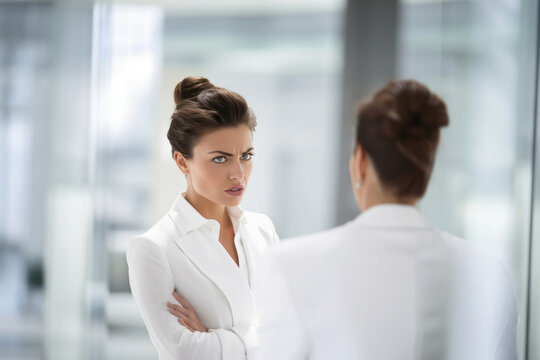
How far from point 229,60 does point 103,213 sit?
0.79m

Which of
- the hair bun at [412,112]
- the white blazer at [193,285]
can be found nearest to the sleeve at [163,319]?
the white blazer at [193,285]

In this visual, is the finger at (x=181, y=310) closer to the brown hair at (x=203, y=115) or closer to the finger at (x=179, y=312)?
the finger at (x=179, y=312)

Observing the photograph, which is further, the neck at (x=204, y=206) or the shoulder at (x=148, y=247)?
the neck at (x=204, y=206)

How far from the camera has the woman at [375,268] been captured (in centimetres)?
87

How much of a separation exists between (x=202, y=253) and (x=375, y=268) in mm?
476

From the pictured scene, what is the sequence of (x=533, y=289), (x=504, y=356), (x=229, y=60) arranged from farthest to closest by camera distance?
(x=229, y=60)
(x=533, y=289)
(x=504, y=356)

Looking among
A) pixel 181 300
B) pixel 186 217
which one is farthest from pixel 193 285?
pixel 186 217

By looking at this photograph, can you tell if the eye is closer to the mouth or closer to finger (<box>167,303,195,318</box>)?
the mouth

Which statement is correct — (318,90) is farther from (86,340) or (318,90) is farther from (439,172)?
(86,340)

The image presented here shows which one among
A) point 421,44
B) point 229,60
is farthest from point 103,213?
point 421,44

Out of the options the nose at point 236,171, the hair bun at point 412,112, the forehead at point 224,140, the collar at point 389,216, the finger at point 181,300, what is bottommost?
the finger at point 181,300

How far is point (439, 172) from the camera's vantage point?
66.8 inches

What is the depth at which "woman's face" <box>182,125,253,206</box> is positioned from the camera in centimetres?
121

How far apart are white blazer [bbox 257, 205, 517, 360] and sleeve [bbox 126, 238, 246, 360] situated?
237 millimetres
